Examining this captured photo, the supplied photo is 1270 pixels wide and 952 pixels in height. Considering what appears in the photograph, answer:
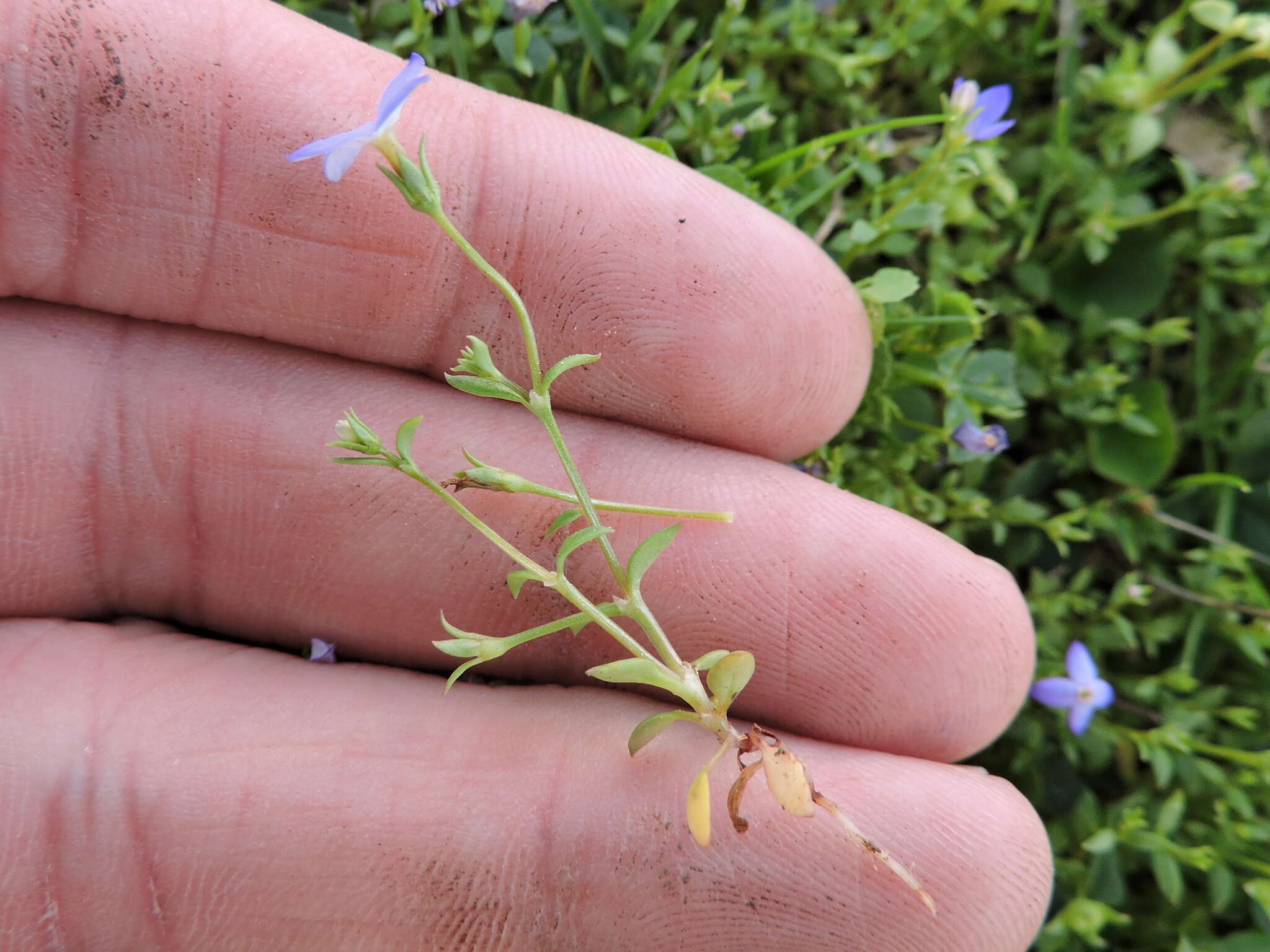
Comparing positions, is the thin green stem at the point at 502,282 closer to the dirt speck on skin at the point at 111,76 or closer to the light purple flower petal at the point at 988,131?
the dirt speck on skin at the point at 111,76

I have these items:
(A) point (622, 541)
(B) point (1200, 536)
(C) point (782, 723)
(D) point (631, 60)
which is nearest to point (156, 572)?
(A) point (622, 541)

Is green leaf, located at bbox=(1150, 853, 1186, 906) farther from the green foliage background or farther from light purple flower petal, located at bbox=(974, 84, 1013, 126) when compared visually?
light purple flower petal, located at bbox=(974, 84, 1013, 126)

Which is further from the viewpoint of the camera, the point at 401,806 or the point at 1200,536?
the point at 1200,536

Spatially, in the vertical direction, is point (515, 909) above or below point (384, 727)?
below

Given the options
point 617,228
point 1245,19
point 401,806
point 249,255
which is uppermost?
point 1245,19

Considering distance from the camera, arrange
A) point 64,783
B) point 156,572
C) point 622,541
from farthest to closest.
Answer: point 156,572
point 622,541
point 64,783

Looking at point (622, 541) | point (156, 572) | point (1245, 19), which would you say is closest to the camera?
point (622, 541)

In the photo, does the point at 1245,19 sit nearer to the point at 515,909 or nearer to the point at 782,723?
the point at 782,723

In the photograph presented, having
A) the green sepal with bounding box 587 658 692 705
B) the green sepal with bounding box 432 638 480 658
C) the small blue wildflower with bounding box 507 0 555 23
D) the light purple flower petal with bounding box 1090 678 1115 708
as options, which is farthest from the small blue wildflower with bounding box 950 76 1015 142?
the green sepal with bounding box 432 638 480 658
